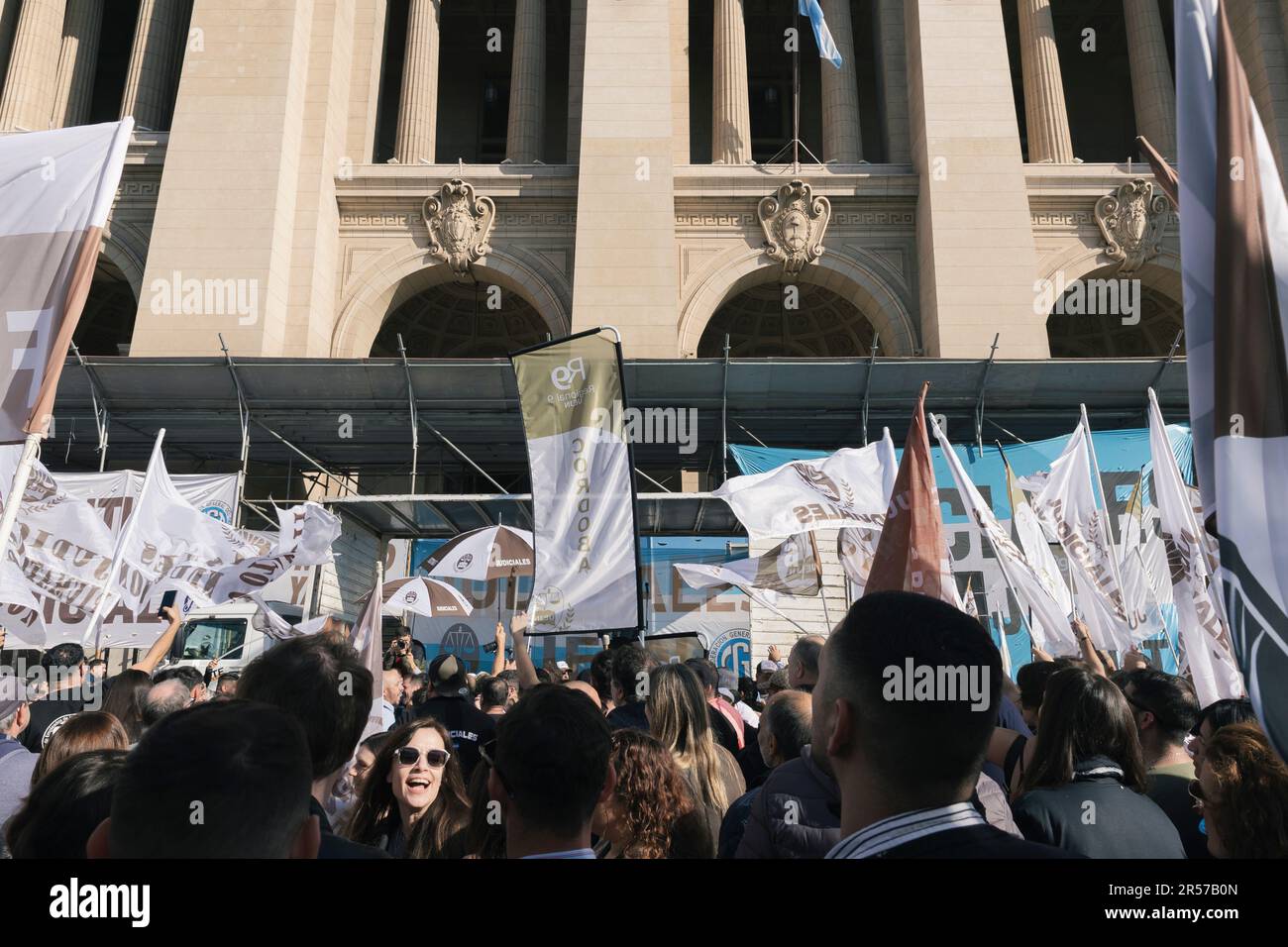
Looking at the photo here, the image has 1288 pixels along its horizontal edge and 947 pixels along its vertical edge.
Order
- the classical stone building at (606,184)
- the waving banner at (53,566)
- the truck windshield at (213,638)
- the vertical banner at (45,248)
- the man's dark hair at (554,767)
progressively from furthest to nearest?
the classical stone building at (606,184) < the truck windshield at (213,638) < the waving banner at (53,566) < the vertical banner at (45,248) < the man's dark hair at (554,767)

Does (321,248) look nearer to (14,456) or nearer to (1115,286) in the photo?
(14,456)

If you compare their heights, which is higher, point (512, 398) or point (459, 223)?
point (459, 223)

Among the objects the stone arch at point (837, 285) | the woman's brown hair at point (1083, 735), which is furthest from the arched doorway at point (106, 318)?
the woman's brown hair at point (1083, 735)

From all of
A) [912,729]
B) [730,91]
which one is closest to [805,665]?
[912,729]

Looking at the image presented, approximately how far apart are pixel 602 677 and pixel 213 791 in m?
4.43

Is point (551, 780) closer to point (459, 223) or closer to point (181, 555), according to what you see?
point (181, 555)

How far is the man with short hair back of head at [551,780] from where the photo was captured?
2.60 m

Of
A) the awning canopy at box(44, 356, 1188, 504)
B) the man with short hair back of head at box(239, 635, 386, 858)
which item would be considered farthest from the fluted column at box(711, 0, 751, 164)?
the man with short hair back of head at box(239, 635, 386, 858)

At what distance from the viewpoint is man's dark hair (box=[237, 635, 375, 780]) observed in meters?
3.12

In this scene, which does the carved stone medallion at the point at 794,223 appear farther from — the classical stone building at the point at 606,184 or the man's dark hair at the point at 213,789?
the man's dark hair at the point at 213,789

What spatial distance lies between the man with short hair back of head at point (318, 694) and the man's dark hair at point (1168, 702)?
→ 3.60 metres

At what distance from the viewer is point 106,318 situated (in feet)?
95.1

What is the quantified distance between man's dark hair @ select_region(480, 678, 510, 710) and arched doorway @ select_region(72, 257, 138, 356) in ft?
79.8

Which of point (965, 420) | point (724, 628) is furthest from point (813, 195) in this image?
point (724, 628)
